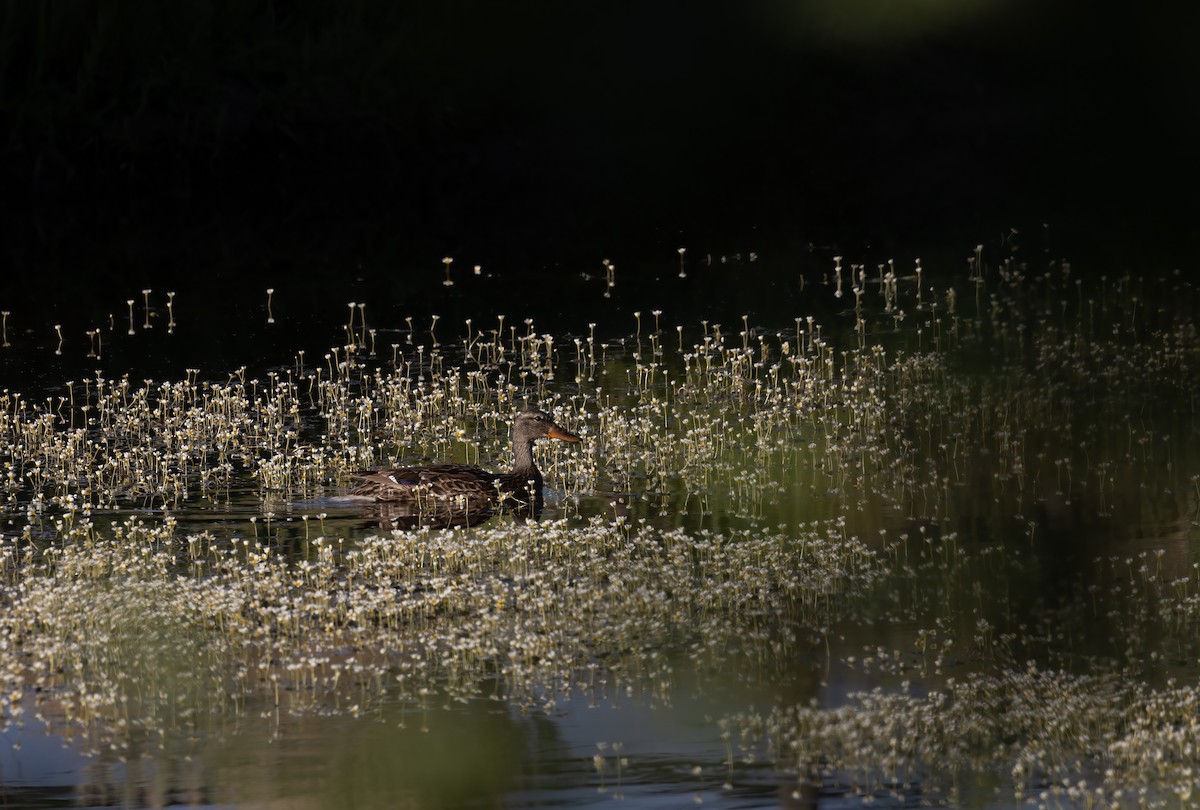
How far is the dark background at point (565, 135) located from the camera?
32656 mm

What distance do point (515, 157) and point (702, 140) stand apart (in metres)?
3.68

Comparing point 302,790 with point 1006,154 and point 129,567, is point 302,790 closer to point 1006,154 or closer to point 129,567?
point 129,567

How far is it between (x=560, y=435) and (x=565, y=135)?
2275cm

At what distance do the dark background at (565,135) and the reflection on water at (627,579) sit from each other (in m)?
8.11

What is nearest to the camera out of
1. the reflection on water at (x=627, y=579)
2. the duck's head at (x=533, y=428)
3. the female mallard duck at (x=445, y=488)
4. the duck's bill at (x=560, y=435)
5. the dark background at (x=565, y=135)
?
the reflection on water at (x=627, y=579)

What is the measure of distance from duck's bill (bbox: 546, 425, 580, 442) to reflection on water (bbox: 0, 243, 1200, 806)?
27 cm

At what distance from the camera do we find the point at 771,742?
11898 mm

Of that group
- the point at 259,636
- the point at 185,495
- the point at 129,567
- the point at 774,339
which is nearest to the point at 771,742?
the point at 259,636

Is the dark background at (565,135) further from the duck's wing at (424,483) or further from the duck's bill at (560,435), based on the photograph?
the duck's wing at (424,483)

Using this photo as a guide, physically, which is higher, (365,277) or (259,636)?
(365,277)

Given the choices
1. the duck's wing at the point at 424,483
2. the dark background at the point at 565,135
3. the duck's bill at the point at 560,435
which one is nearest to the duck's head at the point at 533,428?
the duck's bill at the point at 560,435

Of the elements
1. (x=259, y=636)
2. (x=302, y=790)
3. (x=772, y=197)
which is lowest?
(x=302, y=790)

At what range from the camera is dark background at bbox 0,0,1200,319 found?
32656 mm

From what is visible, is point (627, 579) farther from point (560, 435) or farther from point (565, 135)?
point (565, 135)
